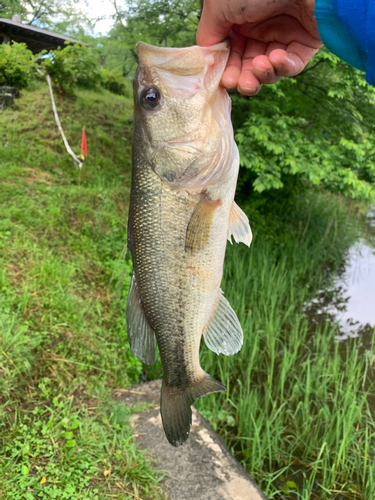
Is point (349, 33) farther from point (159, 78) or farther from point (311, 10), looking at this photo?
point (159, 78)

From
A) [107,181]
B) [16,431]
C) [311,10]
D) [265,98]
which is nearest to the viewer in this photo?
[311,10]

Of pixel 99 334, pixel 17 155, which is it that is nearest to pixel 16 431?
pixel 99 334

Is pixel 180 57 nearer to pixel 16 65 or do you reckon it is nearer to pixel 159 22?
pixel 159 22

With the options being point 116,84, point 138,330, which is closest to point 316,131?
point 138,330

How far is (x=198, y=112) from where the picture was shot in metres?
1.41

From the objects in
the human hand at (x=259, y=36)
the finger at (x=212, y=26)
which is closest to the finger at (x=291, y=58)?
the human hand at (x=259, y=36)

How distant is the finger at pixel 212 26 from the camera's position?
4.74 feet

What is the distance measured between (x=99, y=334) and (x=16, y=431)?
4.39ft

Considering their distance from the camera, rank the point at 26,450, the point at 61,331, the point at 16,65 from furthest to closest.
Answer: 1. the point at 16,65
2. the point at 61,331
3. the point at 26,450

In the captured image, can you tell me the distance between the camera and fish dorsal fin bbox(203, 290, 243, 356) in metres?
1.61

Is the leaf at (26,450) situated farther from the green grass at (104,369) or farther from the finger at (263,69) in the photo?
the finger at (263,69)

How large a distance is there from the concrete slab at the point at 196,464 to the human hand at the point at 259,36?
2.56 metres

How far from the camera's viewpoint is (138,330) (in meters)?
1.52

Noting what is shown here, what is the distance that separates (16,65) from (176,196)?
753 cm
